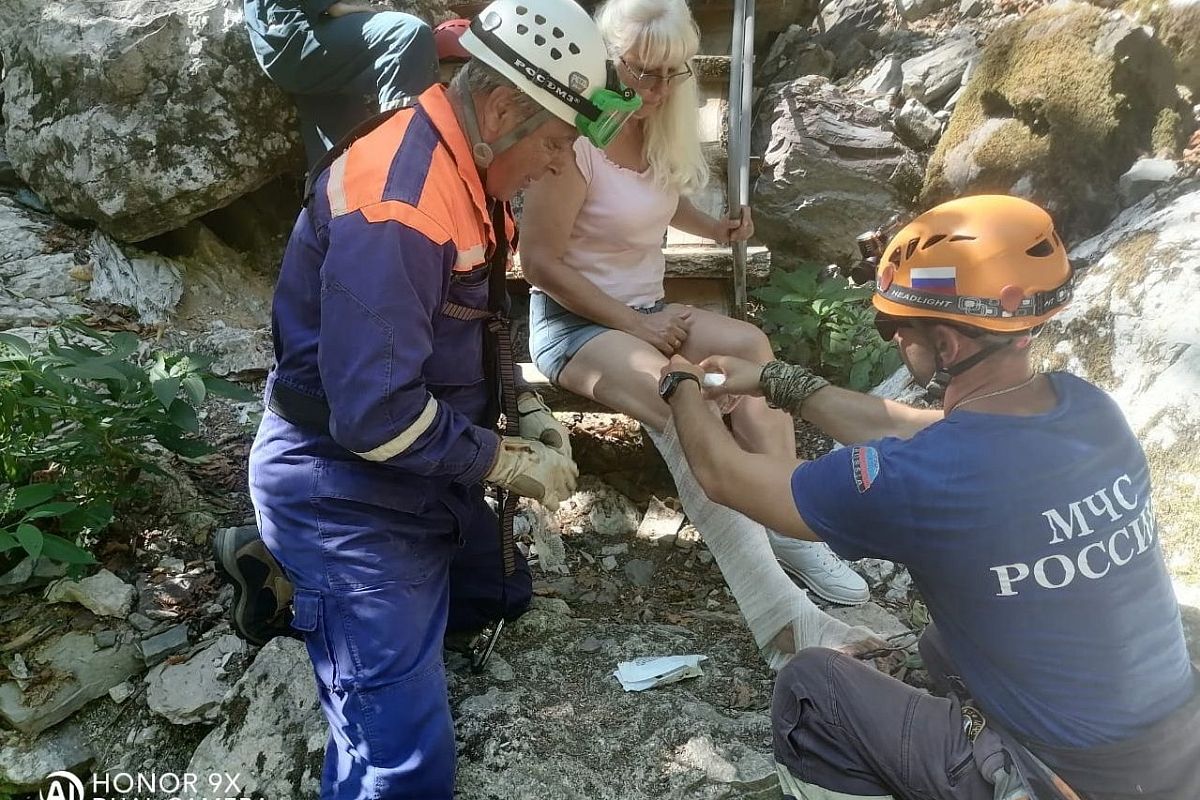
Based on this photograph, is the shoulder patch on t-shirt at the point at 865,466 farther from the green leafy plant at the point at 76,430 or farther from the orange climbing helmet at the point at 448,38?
the orange climbing helmet at the point at 448,38

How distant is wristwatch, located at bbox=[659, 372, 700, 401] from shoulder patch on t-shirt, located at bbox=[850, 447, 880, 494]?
76cm

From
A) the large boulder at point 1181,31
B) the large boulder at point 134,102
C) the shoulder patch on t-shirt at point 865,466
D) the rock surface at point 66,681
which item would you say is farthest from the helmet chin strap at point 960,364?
the large boulder at point 134,102

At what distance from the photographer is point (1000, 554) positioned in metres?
1.61

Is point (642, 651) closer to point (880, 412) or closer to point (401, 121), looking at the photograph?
point (880, 412)

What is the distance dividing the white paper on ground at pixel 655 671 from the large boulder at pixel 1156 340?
159 cm

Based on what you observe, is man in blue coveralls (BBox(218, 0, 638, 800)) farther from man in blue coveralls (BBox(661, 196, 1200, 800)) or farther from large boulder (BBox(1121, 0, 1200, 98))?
large boulder (BBox(1121, 0, 1200, 98))

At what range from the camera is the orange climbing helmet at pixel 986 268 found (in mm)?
1732

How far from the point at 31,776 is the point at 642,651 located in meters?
1.98

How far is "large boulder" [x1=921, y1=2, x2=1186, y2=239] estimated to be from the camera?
4152mm

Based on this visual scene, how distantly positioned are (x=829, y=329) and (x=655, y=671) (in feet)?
7.48

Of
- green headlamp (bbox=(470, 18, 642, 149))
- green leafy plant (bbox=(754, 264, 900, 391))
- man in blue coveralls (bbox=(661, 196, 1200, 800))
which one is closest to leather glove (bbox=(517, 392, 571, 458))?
man in blue coveralls (bbox=(661, 196, 1200, 800))

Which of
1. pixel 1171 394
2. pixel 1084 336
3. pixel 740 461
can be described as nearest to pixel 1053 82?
pixel 1084 336

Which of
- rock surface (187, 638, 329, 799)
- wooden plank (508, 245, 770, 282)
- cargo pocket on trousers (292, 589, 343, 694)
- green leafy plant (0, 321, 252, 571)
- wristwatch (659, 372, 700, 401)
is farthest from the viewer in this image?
wooden plank (508, 245, 770, 282)

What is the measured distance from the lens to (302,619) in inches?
86.5
